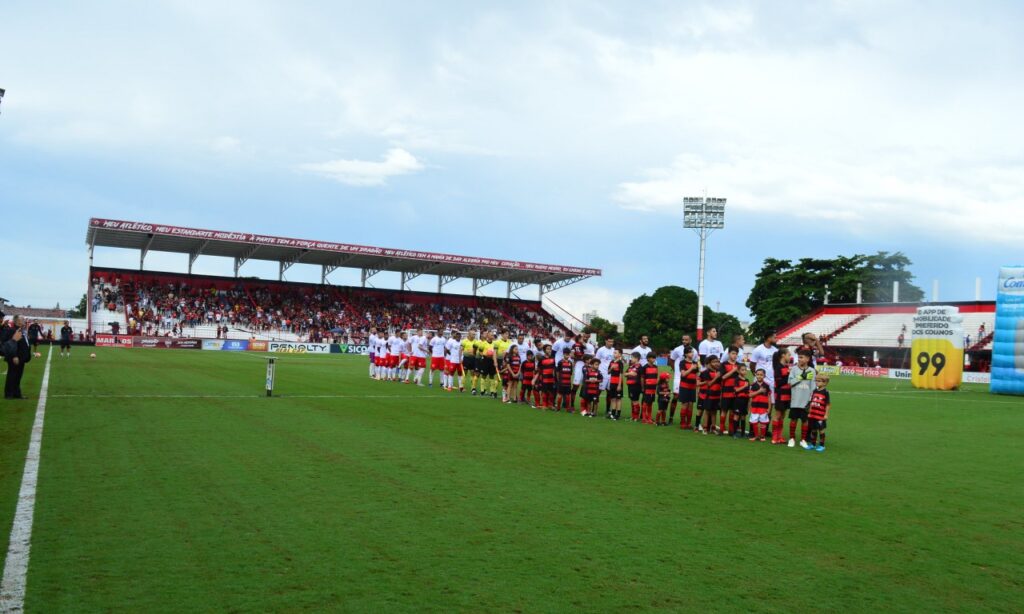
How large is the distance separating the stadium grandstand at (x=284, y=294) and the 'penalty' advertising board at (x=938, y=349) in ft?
103

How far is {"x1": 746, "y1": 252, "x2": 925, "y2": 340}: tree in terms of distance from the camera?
69.0m

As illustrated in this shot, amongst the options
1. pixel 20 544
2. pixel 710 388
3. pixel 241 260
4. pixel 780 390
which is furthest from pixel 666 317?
pixel 20 544

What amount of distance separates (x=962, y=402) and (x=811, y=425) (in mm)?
14182

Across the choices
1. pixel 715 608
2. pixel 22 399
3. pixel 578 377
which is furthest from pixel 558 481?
pixel 22 399

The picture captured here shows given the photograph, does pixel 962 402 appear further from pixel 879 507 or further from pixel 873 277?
pixel 873 277

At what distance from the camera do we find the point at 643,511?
7145 millimetres

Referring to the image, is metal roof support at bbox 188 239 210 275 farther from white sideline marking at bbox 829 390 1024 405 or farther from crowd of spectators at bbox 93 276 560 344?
white sideline marking at bbox 829 390 1024 405

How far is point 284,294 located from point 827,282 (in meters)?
46.0

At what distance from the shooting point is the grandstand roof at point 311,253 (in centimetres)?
5062

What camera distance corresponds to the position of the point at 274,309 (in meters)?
59.3

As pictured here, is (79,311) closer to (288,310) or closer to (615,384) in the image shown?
A: (288,310)

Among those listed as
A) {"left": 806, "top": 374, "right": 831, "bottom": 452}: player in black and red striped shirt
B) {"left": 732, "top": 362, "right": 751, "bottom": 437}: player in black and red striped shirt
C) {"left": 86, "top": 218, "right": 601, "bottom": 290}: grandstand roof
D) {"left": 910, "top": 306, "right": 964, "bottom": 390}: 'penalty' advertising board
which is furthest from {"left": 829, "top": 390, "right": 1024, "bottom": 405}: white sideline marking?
{"left": 86, "top": 218, "right": 601, "bottom": 290}: grandstand roof

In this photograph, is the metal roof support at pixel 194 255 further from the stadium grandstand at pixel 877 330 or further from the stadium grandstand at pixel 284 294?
the stadium grandstand at pixel 877 330

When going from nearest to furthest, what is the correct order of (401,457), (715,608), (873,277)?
(715,608) < (401,457) < (873,277)
